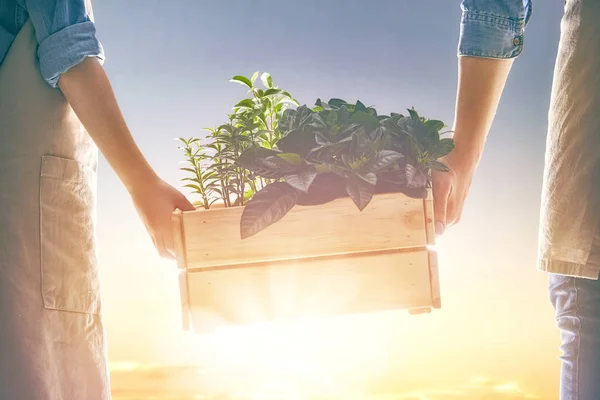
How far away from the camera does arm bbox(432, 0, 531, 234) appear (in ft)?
4.22

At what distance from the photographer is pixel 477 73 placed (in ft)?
4.35

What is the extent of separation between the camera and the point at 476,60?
4.33ft

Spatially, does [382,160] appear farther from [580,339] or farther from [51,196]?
[51,196]

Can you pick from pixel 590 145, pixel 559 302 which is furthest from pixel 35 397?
pixel 590 145

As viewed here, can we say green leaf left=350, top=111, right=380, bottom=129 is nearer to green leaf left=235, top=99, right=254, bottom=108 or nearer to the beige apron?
green leaf left=235, top=99, right=254, bottom=108

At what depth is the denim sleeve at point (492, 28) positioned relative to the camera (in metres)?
1.28

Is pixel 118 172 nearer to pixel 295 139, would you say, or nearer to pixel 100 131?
pixel 100 131

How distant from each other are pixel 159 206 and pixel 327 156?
1.10 feet

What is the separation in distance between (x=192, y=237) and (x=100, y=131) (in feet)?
0.91

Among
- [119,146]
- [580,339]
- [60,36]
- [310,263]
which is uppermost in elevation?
[60,36]

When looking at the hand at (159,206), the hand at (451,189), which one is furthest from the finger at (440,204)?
the hand at (159,206)

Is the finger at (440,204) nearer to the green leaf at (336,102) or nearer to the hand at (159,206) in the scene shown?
the green leaf at (336,102)

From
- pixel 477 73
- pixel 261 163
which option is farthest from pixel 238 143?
pixel 477 73

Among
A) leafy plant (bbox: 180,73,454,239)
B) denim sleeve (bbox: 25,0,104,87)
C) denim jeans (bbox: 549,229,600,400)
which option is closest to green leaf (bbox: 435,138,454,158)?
leafy plant (bbox: 180,73,454,239)
